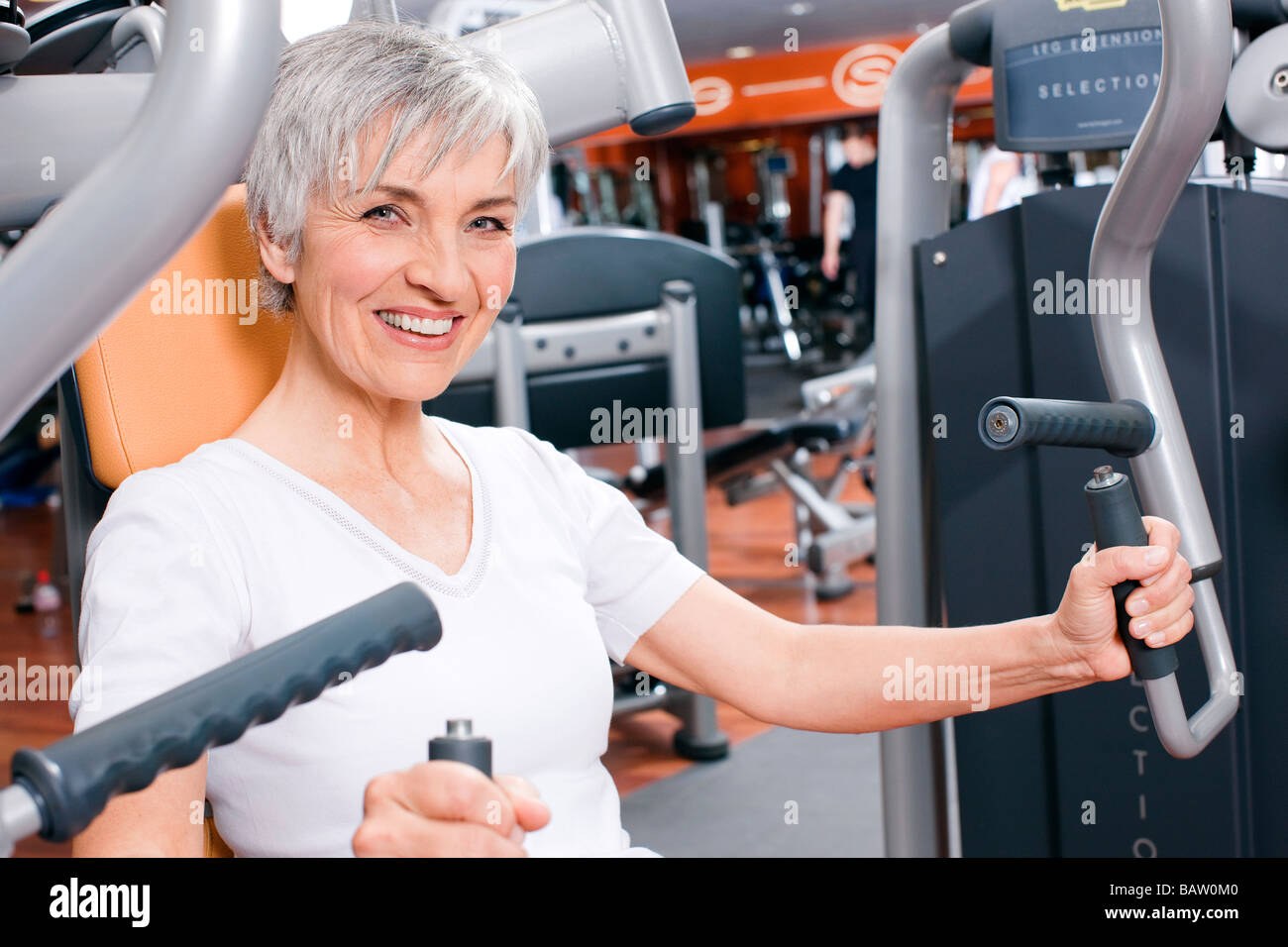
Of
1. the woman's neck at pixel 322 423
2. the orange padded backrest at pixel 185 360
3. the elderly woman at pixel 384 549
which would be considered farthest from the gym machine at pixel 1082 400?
the orange padded backrest at pixel 185 360

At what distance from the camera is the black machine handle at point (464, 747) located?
0.52 m

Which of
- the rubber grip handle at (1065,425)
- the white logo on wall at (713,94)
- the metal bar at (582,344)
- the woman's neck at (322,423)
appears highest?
the white logo on wall at (713,94)

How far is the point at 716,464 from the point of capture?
12.7 feet

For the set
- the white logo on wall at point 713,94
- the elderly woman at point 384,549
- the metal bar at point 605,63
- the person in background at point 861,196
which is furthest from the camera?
the white logo on wall at point 713,94

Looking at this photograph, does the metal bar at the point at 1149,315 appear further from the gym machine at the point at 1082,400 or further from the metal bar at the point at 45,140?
the metal bar at the point at 45,140

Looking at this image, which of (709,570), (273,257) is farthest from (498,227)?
(709,570)

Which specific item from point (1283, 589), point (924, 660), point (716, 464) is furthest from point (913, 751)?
point (716, 464)

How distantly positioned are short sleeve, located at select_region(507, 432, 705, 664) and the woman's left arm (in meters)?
0.02

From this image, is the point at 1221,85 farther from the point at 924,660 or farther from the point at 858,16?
the point at 858,16

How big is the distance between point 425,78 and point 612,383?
1.79 metres

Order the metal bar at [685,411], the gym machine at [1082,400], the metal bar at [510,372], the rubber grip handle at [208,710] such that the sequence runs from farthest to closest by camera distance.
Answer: the metal bar at [685,411] < the metal bar at [510,372] < the gym machine at [1082,400] < the rubber grip handle at [208,710]

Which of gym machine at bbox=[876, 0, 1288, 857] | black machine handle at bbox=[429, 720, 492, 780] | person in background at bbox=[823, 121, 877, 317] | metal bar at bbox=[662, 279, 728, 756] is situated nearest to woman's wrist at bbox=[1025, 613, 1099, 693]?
gym machine at bbox=[876, 0, 1288, 857]

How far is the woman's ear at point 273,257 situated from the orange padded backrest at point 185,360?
4 cm
